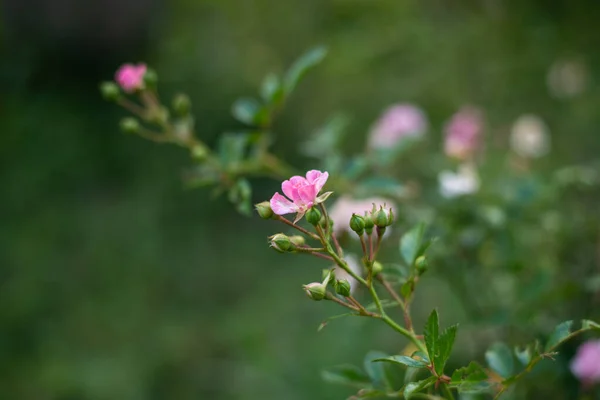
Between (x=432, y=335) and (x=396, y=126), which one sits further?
(x=396, y=126)

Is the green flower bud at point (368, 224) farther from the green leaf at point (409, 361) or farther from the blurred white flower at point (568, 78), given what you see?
the blurred white flower at point (568, 78)

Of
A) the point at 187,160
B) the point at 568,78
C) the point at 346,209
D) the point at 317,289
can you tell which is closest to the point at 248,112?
the point at 346,209

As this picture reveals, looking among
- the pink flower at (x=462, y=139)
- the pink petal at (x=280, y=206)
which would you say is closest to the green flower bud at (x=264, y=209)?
the pink petal at (x=280, y=206)

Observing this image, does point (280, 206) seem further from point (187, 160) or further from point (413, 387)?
point (187, 160)

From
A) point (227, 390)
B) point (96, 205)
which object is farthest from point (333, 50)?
point (227, 390)

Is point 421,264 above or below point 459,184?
below

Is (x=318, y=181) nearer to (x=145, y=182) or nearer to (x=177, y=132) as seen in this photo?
(x=177, y=132)
